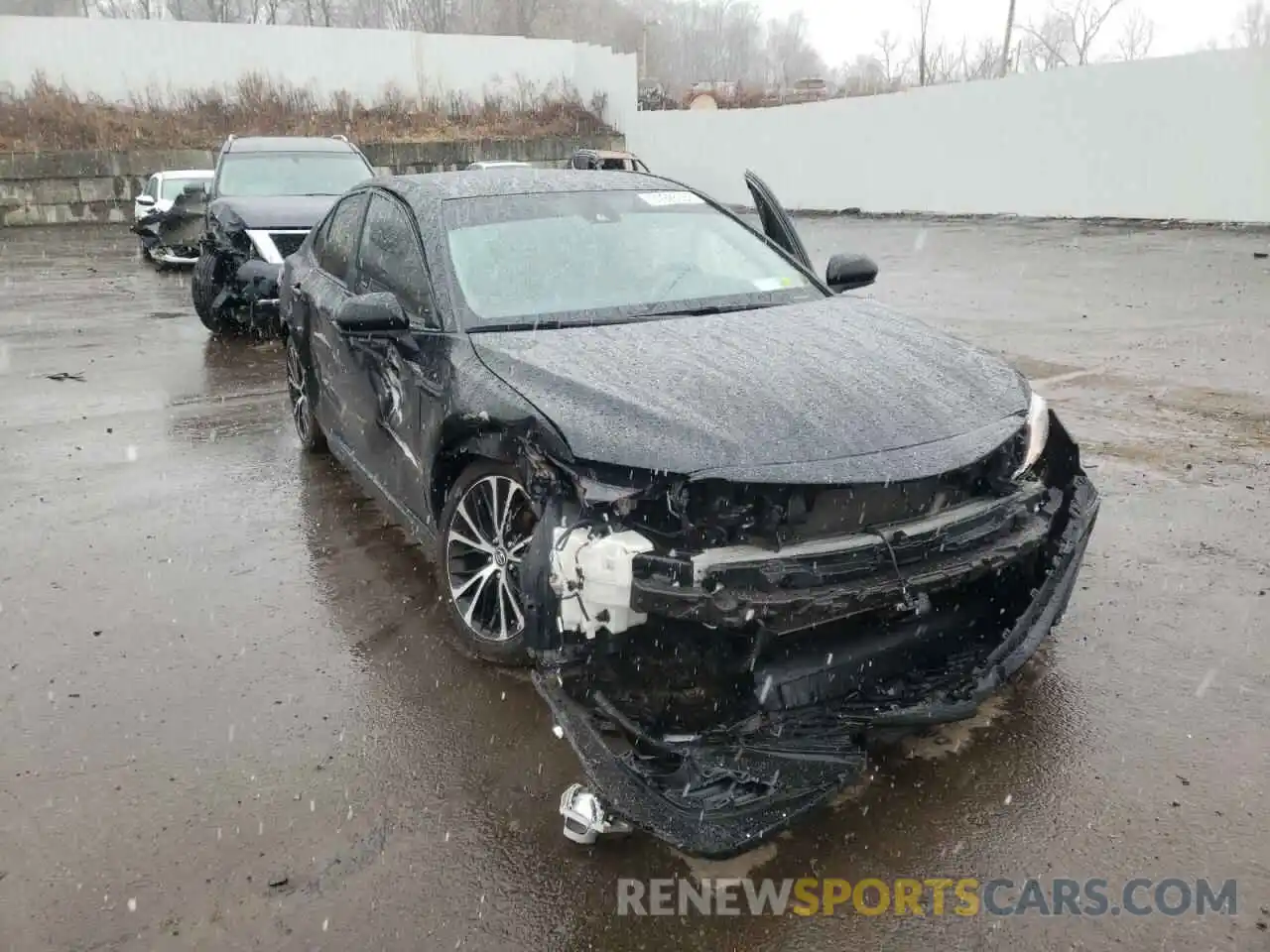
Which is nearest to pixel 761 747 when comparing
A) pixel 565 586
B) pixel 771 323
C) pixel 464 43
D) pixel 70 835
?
pixel 565 586

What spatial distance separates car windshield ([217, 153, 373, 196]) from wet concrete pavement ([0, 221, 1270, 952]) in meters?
5.63

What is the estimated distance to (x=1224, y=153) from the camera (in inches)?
694

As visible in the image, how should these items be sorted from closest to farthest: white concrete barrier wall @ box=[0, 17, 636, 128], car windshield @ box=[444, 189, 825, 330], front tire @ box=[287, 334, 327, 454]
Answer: car windshield @ box=[444, 189, 825, 330] → front tire @ box=[287, 334, 327, 454] → white concrete barrier wall @ box=[0, 17, 636, 128]

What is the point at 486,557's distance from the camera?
346 cm

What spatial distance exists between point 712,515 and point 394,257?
2.32 metres

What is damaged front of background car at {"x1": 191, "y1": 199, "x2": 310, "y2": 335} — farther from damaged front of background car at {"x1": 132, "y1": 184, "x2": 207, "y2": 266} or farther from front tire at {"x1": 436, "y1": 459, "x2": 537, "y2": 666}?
front tire at {"x1": 436, "y1": 459, "x2": 537, "y2": 666}

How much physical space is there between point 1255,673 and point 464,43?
117 feet

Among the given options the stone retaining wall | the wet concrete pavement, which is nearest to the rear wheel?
the wet concrete pavement

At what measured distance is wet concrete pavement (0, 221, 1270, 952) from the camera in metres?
2.45

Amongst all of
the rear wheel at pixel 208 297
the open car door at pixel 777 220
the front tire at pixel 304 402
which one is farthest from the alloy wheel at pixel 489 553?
the rear wheel at pixel 208 297

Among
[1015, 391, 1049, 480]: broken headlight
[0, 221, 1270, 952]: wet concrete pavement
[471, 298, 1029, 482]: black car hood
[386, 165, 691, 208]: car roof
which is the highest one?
[386, 165, 691, 208]: car roof

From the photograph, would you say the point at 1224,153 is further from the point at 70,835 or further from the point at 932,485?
the point at 70,835

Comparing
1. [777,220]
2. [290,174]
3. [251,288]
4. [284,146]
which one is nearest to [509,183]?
[777,220]

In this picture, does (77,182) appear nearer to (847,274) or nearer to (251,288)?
(251,288)
